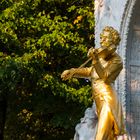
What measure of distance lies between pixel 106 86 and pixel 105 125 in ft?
1.58

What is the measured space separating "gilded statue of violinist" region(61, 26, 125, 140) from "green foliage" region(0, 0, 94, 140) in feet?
18.4

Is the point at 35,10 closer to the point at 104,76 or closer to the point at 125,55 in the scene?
the point at 125,55

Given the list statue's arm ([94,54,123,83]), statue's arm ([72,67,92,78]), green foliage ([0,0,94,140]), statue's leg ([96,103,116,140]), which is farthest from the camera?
green foliage ([0,0,94,140])

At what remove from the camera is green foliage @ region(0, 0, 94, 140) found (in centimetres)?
1251

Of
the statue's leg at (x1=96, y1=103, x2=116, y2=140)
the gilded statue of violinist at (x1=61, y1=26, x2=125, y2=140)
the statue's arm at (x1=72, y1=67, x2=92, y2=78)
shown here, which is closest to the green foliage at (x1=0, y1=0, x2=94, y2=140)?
the statue's arm at (x1=72, y1=67, x2=92, y2=78)

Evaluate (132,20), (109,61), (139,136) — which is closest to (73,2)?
(132,20)

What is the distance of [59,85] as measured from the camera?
12.6 m

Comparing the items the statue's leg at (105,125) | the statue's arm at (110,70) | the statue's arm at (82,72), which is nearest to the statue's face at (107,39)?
the statue's arm at (110,70)

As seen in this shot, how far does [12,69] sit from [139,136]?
368cm

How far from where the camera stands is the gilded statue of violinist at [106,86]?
6.47m

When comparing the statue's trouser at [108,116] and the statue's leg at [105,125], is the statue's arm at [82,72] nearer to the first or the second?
the statue's trouser at [108,116]

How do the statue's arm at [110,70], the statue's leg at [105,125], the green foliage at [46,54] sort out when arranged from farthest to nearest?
the green foliage at [46,54] → the statue's arm at [110,70] → the statue's leg at [105,125]

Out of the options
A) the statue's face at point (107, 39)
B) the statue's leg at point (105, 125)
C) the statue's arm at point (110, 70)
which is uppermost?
the statue's face at point (107, 39)

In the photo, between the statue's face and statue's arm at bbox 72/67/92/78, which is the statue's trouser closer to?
statue's arm at bbox 72/67/92/78
